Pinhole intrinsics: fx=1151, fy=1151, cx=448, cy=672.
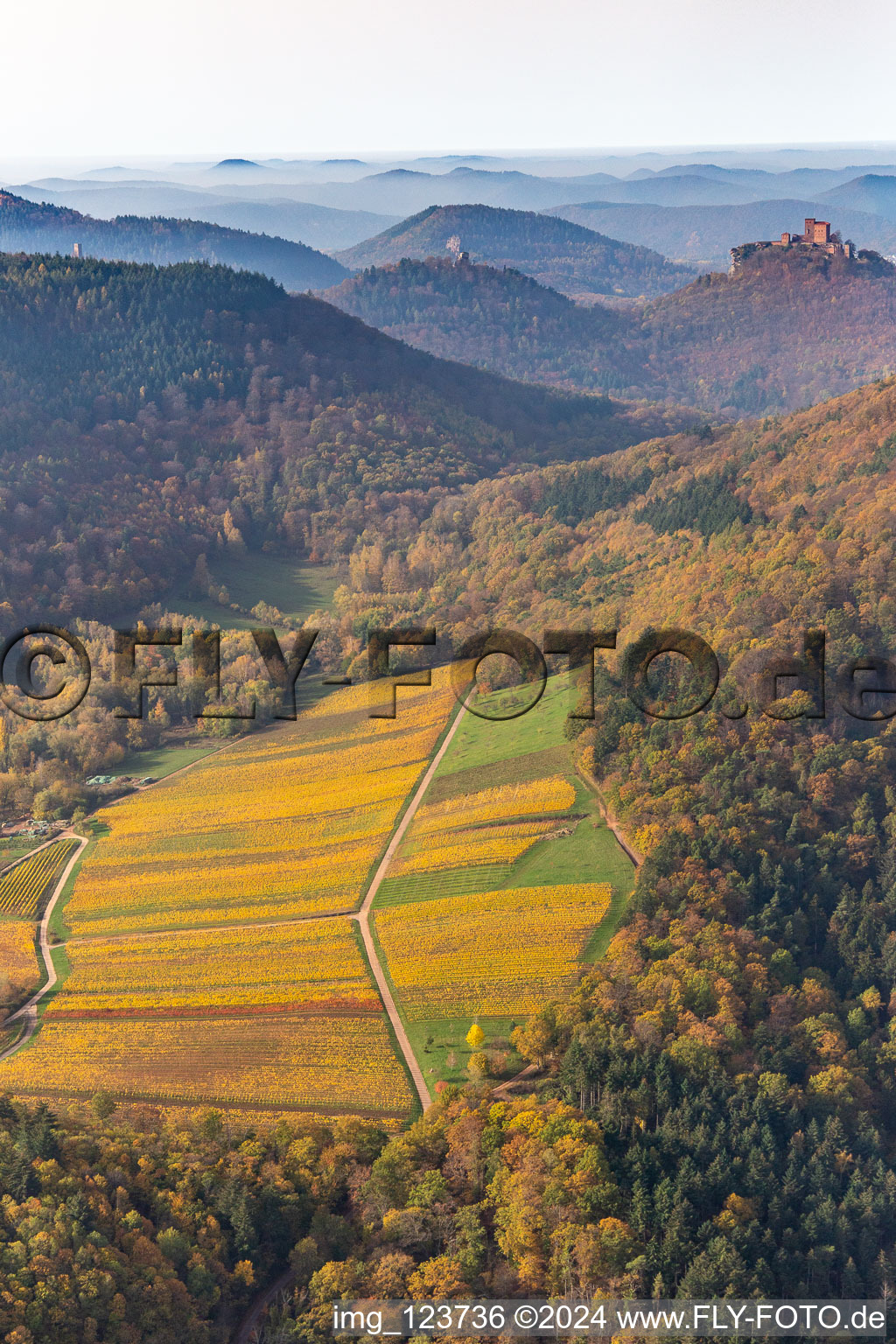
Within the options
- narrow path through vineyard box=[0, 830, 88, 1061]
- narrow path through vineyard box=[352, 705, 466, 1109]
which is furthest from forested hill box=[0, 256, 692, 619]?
narrow path through vineyard box=[352, 705, 466, 1109]

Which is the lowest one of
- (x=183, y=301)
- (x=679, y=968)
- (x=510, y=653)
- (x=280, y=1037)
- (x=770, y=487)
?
(x=280, y=1037)

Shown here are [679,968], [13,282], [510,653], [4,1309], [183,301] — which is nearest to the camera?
[4,1309]

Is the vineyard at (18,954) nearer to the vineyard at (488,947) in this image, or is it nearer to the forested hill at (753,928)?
the vineyard at (488,947)

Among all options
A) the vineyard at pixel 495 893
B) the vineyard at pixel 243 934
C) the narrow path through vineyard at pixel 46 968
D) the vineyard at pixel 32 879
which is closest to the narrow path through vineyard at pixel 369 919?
the vineyard at pixel 495 893

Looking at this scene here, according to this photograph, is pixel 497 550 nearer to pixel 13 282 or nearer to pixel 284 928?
pixel 284 928

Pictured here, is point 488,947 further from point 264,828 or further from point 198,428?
point 198,428

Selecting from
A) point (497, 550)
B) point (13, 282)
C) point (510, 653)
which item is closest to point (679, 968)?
point (510, 653)

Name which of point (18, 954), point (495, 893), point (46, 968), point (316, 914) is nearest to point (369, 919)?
point (316, 914)
